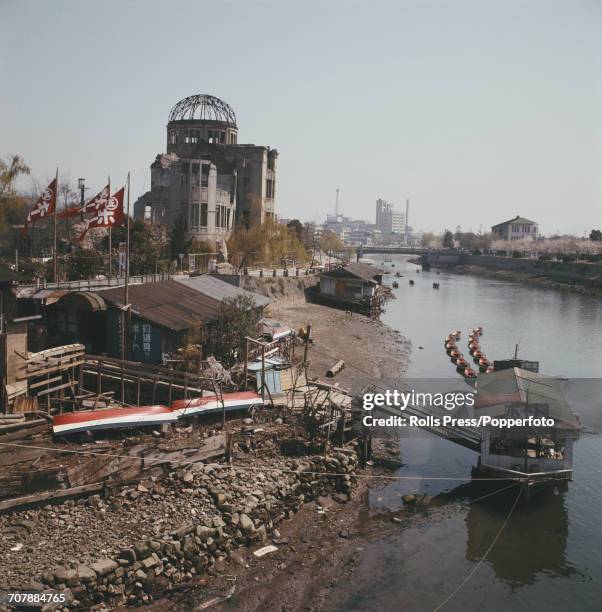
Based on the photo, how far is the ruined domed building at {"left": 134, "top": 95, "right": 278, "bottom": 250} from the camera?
71.8 meters

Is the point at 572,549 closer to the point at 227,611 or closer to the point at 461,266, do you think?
the point at 227,611

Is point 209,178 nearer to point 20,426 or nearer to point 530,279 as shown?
point 20,426

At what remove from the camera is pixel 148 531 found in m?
17.2

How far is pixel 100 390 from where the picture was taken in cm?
2539

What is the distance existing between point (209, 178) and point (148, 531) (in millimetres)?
59373

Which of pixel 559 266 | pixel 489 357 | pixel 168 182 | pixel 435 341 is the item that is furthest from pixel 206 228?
pixel 559 266

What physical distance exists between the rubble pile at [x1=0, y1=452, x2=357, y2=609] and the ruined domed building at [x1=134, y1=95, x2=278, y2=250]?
172ft

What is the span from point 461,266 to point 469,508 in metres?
150

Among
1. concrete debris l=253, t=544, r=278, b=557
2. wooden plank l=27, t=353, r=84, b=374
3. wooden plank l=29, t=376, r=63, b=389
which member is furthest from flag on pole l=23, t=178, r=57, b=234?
concrete debris l=253, t=544, r=278, b=557

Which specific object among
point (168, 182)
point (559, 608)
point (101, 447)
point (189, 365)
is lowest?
point (559, 608)

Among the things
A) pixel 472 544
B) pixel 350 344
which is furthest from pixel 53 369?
pixel 350 344

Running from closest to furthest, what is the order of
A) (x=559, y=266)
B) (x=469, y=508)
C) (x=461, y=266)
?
(x=469, y=508) < (x=559, y=266) < (x=461, y=266)

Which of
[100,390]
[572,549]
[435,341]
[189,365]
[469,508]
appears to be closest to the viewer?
[572,549]

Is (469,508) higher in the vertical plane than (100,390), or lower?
lower
